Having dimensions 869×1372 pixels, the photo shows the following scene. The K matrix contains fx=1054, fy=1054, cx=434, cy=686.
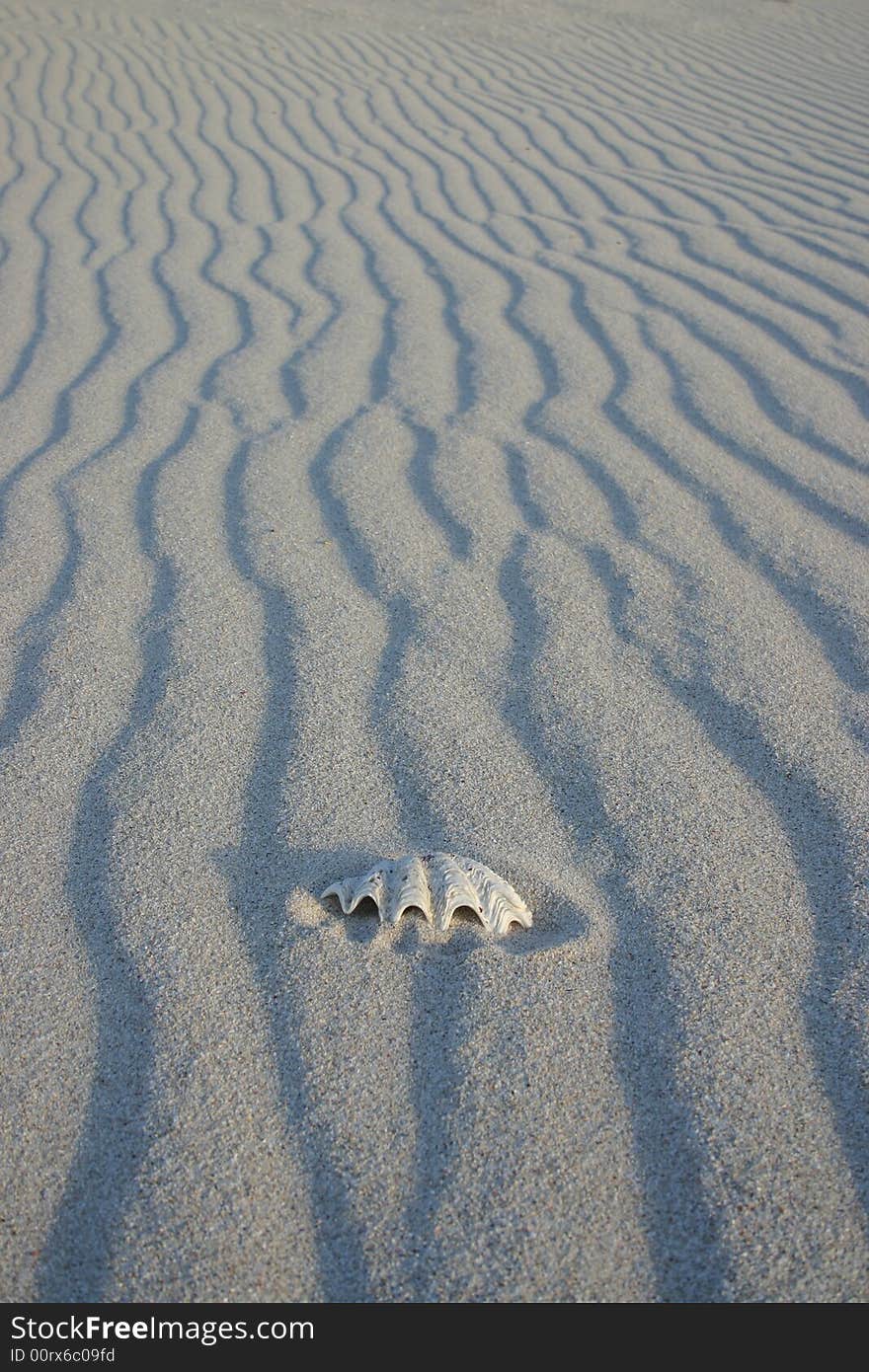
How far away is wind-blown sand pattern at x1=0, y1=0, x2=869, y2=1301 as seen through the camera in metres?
1.20

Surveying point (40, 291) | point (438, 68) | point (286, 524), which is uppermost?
point (438, 68)

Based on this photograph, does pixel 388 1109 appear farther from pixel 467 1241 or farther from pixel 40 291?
pixel 40 291

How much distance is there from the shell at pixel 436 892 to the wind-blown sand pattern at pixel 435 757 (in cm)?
4

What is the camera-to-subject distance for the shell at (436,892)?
1.52 metres

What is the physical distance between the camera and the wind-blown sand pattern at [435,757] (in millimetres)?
1200

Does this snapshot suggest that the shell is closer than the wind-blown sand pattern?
No

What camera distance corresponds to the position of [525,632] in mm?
2199

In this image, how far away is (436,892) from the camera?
5.03 ft

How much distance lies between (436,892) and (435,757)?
Result: 0.38m

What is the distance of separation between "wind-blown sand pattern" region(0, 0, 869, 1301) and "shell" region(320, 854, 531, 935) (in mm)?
39

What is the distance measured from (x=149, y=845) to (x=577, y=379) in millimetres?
2255

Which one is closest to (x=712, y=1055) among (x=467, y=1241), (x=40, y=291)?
(x=467, y=1241)

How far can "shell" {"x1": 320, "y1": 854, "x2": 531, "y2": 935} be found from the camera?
1516 millimetres

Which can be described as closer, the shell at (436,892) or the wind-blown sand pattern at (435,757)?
the wind-blown sand pattern at (435,757)
